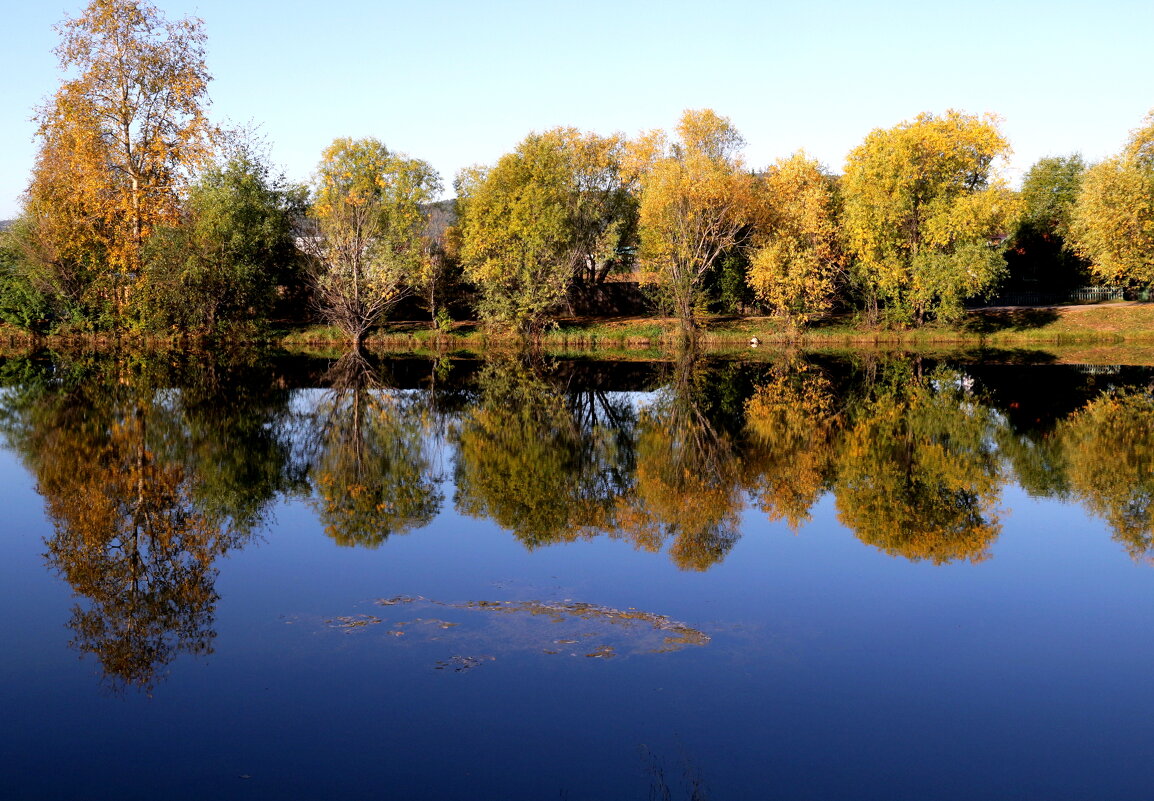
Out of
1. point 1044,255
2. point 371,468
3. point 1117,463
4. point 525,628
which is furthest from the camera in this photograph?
point 1044,255

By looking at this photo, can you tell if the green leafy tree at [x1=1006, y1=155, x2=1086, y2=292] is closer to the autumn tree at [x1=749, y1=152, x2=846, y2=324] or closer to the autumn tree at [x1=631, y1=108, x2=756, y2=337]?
the autumn tree at [x1=749, y1=152, x2=846, y2=324]

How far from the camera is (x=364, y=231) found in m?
49.2

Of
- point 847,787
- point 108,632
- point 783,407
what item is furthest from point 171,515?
point 783,407

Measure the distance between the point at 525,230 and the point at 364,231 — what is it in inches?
330

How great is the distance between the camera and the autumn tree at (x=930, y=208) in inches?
1877

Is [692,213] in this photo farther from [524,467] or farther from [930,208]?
[524,467]

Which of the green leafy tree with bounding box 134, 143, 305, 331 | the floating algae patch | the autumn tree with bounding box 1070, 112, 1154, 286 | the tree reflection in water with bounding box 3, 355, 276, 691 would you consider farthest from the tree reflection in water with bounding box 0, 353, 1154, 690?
the autumn tree with bounding box 1070, 112, 1154, 286

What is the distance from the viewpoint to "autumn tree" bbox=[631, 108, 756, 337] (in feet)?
161

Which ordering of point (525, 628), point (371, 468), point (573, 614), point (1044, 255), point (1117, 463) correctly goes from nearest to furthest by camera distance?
point (525, 628), point (573, 614), point (371, 468), point (1117, 463), point (1044, 255)

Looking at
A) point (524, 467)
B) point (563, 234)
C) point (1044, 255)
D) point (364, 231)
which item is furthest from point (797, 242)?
point (524, 467)

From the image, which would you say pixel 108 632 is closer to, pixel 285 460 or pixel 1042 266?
pixel 285 460

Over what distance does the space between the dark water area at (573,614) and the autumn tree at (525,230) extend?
31.8m

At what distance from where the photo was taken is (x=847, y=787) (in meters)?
6.00

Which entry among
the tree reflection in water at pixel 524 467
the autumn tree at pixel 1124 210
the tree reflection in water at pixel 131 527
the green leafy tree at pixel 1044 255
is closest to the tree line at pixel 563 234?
the autumn tree at pixel 1124 210
